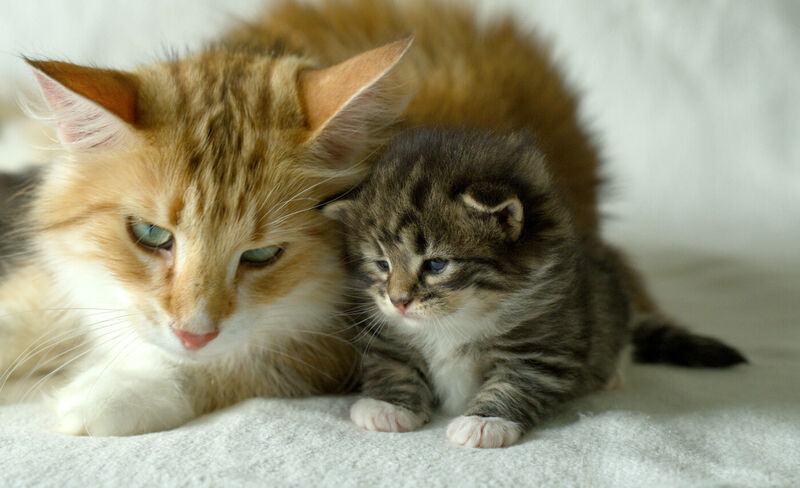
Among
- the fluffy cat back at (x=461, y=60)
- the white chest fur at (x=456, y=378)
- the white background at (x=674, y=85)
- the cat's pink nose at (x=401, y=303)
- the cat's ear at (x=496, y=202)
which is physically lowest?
the white chest fur at (x=456, y=378)

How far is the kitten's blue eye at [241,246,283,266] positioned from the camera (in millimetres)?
1624

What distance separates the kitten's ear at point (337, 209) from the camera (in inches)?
66.3

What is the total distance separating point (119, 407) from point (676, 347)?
4.64 ft

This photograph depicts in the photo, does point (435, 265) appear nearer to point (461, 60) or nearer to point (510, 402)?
point (510, 402)

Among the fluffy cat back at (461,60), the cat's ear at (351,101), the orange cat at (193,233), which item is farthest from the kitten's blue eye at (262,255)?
the fluffy cat back at (461,60)

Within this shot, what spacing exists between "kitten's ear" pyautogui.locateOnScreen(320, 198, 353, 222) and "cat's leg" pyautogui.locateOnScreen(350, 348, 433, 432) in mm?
311

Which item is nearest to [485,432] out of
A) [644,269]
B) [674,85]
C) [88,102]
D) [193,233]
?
[193,233]

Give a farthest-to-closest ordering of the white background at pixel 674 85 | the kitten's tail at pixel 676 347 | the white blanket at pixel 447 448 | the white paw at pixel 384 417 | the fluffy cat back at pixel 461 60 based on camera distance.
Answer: the white background at pixel 674 85 < the fluffy cat back at pixel 461 60 < the kitten's tail at pixel 676 347 < the white paw at pixel 384 417 < the white blanket at pixel 447 448

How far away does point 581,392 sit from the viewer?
182cm

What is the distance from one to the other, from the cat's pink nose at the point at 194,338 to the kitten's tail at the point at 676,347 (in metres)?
1.23

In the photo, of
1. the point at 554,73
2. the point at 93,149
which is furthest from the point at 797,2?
the point at 93,149

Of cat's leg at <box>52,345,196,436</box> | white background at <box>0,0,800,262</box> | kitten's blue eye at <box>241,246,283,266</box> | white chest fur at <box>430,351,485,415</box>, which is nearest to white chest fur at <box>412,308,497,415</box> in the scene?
white chest fur at <box>430,351,485,415</box>

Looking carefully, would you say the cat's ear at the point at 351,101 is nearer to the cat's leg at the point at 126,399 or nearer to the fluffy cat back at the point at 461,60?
the fluffy cat back at the point at 461,60

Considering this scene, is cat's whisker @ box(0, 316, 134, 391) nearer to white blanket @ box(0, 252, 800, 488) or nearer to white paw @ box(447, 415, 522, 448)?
white blanket @ box(0, 252, 800, 488)
